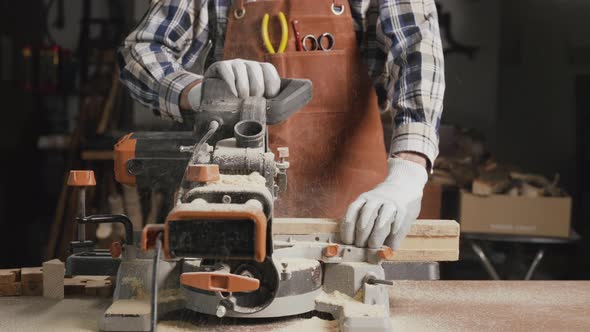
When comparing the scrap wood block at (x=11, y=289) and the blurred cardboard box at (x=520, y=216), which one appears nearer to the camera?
the scrap wood block at (x=11, y=289)

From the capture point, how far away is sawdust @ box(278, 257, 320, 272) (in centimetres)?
142

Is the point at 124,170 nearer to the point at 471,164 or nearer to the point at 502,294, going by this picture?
the point at 502,294

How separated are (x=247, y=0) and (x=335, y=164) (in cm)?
54

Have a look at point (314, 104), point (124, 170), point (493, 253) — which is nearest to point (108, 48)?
point (314, 104)

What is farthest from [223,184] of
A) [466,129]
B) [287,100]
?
[466,129]

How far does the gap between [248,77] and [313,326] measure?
56 cm

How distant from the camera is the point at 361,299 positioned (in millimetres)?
1473

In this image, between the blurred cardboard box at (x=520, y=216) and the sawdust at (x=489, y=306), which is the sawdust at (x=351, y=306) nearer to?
the sawdust at (x=489, y=306)

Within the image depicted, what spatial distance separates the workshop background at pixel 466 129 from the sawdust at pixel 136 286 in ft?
3.58

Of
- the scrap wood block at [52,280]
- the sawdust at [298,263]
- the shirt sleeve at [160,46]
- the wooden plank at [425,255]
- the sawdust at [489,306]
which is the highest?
the shirt sleeve at [160,46]

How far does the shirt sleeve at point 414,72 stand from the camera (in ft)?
6.49

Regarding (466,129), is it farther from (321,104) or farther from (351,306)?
(351,306)

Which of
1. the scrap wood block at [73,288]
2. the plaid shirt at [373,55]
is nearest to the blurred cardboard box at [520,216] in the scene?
the plaid shirt at [373,55]

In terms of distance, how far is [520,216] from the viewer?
291 cm
